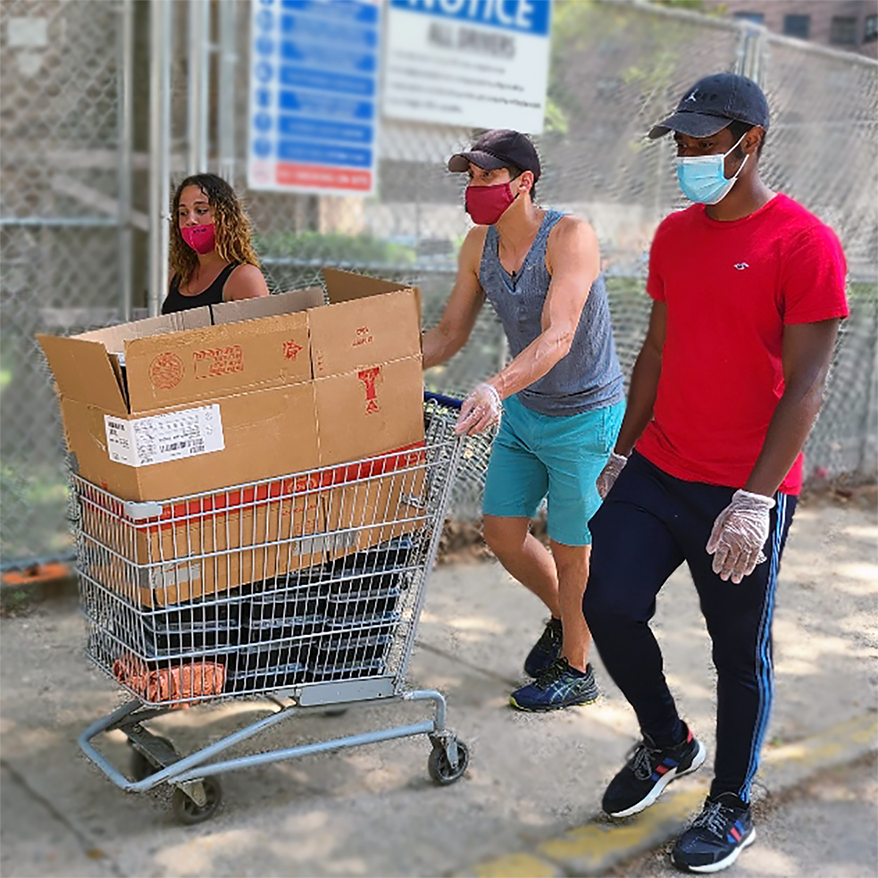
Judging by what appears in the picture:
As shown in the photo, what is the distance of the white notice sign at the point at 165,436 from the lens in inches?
113

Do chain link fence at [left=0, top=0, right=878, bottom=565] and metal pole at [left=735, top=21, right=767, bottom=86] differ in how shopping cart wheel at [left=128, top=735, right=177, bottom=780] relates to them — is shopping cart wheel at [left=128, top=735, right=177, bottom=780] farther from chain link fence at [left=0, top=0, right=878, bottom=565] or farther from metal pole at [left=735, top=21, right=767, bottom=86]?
metal pole at [left=735, top=21, right=767, bottom=86]

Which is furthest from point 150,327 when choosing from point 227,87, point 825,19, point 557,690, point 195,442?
point 825,19

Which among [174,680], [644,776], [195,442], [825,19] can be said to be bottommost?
[644,776]

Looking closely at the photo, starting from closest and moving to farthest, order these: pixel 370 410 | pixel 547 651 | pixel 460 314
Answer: pixel 370 410 < pixel 460 314 < pixel 547 651

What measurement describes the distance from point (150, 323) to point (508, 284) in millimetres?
1078

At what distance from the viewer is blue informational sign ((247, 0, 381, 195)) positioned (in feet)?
16.9

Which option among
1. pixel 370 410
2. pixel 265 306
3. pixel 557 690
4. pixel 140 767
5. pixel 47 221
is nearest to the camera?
pixel 370 410

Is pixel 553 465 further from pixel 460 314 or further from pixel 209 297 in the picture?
pixel 209 297

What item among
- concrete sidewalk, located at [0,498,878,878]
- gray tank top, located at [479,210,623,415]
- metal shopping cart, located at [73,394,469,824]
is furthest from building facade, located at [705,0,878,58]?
metal shopping cart, located at [73,394,469,824]

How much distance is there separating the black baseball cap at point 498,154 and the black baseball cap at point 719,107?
590 millimetres

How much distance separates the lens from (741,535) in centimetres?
293

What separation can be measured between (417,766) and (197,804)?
28.7 inches

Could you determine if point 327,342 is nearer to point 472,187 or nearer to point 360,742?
point 472,187

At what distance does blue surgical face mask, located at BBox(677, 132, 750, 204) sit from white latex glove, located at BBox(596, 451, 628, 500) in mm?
832
